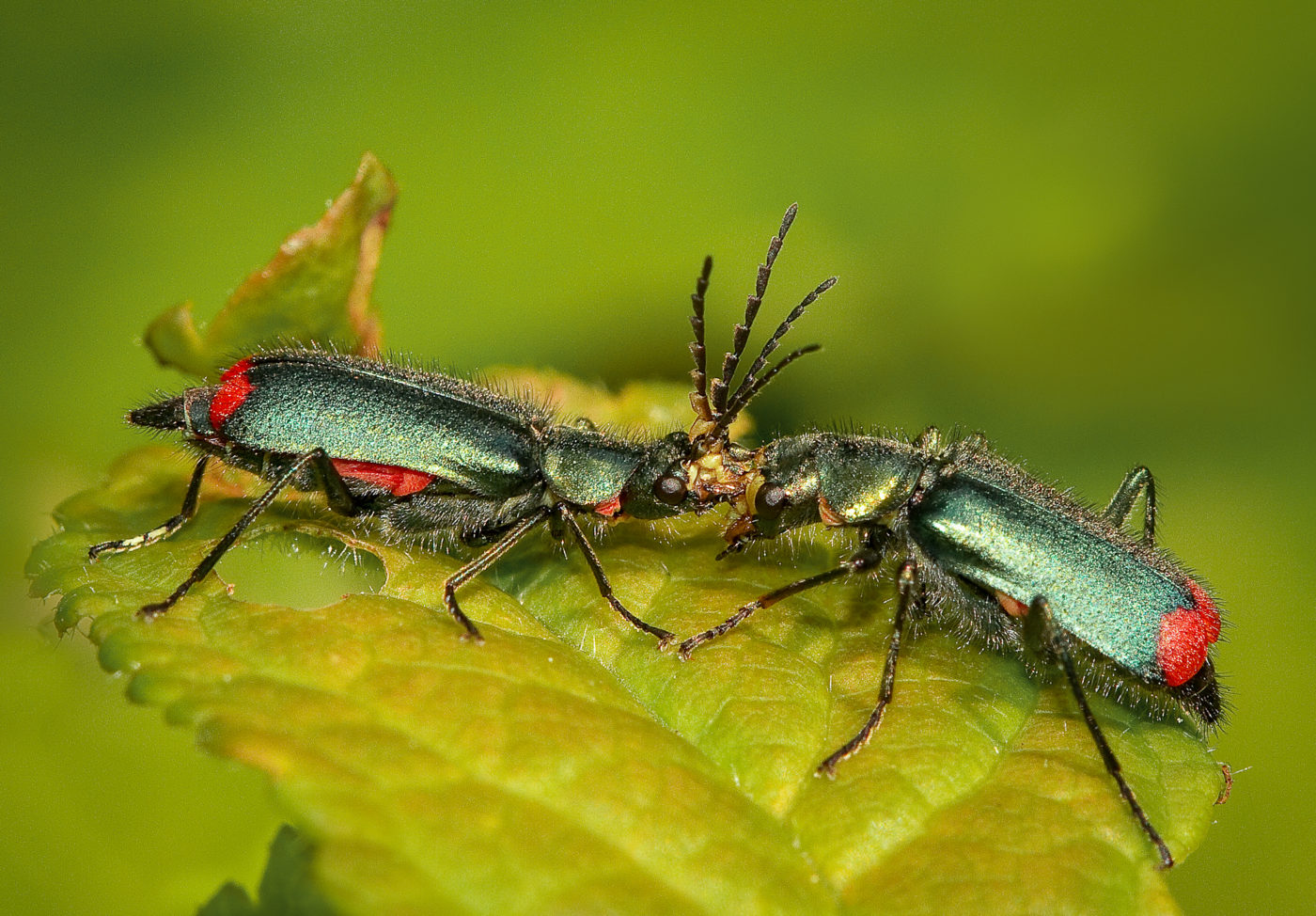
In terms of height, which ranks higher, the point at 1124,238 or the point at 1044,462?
the point at 1124,238

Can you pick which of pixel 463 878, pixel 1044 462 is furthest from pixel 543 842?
pixel 1044 462

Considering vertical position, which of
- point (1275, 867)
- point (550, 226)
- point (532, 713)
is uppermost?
point (550, 226)

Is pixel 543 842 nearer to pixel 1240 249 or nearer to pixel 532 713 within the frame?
pixel 532 713

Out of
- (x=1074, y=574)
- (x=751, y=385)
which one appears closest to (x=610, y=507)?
(x=751, y=385)

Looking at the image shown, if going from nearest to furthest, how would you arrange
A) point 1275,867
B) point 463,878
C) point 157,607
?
point 463,878
point 157,607
point 1275,867

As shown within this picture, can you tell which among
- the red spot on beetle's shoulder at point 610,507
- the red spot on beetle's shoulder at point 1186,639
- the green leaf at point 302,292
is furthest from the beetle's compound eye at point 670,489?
the red spot on beetle's shoulder at point 1186,639

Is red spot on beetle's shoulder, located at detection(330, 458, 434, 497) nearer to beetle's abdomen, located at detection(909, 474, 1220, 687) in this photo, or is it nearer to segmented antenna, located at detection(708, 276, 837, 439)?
segmented antenna, located at detection(708, 276, 837, 439)

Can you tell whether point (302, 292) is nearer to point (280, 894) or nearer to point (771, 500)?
point (771, 500)

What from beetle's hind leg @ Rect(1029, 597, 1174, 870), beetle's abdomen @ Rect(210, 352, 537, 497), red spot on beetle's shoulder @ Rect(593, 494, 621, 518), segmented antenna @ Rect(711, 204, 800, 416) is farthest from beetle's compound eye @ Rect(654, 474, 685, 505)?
beetle's hind leg @ Rect(1029, 597, 1174, 870)
